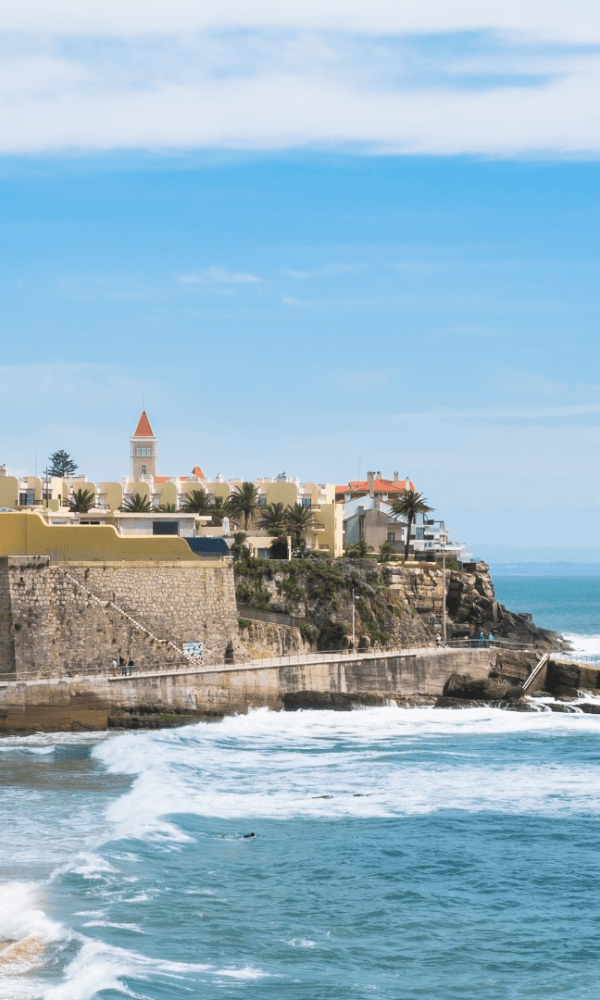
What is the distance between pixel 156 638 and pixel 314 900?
74.2 feet

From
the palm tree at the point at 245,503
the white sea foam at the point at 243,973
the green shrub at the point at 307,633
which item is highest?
the palm tree at the point at 245,503

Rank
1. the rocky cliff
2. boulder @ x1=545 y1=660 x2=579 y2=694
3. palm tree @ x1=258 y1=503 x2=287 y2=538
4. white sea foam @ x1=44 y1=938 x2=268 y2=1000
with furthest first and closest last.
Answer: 1. palm tree @ x1=258 y1=503 x2=287 y2=538
2. the rocky cliff
3. boulder @ x1=545 y1=660 x2=579 y2=694
4. white sea foam @ x1=44 y1=938 x2=268 y2=1000

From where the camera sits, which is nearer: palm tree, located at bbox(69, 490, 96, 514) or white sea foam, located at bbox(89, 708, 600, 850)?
white sea foam, located at bbox(89, 708, 600, 850)

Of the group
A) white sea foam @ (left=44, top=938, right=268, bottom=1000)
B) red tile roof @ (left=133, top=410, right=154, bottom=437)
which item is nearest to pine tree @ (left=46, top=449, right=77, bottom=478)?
red tile roof @ (left=133, top=410, right=154, bottom=437)

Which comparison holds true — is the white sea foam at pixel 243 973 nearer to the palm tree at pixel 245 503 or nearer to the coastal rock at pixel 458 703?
the coastal rock at pixel 458 703

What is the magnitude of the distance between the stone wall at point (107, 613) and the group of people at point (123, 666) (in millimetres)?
216

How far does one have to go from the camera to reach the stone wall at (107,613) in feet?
145

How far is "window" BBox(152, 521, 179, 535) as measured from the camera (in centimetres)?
5466

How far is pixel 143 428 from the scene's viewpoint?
8306 centimetres

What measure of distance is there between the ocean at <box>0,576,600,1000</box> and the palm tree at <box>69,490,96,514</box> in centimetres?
2737

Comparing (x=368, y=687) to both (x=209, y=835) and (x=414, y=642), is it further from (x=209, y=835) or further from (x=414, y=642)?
(x=209, y=835)

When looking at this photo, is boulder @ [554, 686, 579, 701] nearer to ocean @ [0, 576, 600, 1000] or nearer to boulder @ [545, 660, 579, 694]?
boulder @ [545, 660, 579, 694]

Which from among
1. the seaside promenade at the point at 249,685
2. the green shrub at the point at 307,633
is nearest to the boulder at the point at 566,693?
the seaside promenade at the point at 249,685

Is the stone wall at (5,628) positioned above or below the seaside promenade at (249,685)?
above
